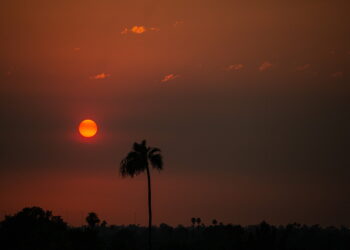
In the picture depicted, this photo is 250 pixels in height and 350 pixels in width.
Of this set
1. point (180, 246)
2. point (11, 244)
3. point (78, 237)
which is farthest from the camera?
point (180, 246)

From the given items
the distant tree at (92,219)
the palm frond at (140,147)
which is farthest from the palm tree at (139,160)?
the distant tree at (92,219)

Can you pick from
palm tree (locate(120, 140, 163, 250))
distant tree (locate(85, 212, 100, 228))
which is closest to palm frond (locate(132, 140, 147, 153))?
palm tree (locate(120, 140, 163, 250))

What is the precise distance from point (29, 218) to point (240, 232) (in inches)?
3268

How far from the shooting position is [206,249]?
5940 inches

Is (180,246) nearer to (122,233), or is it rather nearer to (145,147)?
(145,147)

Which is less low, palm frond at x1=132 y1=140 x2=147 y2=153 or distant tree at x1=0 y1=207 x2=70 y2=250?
palm frond at x1=132 y1=140 x2=147 y2=153

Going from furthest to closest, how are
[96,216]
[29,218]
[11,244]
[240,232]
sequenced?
[240,232]
[96,216]
[29,218]
[11,244]

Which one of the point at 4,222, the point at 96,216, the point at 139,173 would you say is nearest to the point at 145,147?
the point at 139,173

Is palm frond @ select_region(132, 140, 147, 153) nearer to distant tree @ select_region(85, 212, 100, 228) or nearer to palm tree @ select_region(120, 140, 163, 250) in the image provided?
palm tree @ select_region(120, 140, 163, 250)

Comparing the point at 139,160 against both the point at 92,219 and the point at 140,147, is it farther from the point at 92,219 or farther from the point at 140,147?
the point at 92,219

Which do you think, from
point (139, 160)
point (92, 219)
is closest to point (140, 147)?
point (139, 160)

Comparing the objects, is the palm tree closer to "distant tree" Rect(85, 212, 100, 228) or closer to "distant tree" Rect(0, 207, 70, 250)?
"distant tree" Rect(0, 207, 70, 250)

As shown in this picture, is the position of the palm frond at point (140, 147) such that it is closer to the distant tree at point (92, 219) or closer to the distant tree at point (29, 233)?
the distant tree at point (29, 233)

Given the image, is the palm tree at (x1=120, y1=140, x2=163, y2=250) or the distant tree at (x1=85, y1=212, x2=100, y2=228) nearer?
the palm tree at (x1=120, y1=140, x2=163, y2=250)
